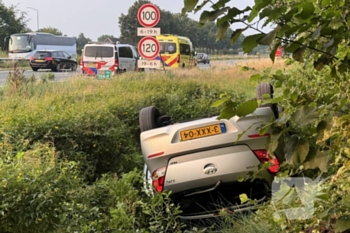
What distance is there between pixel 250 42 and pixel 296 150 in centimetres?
39

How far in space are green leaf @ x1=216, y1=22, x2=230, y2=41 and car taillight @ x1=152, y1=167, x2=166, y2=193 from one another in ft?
7.25

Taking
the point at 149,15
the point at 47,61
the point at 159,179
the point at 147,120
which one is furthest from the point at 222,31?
the point at 47,61

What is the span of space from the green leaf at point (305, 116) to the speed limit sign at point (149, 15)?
34.4 ft

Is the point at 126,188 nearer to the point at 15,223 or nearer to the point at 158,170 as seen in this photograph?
the point at 158,170

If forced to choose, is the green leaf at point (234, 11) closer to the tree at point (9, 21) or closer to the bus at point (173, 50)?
the bus at point (173, 50)

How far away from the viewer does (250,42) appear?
1518 millimetres

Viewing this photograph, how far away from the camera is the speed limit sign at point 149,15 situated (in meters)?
11.7

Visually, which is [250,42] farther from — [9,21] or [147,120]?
[9,21]

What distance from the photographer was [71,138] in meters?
5.71

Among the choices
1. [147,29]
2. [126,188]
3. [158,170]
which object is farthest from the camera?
[147,29]

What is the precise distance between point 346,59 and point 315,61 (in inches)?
4.4

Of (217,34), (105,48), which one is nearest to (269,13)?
(217,34)

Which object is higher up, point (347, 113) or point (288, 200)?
point (347, 113)

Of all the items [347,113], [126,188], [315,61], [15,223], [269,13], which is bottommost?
[126,188]
